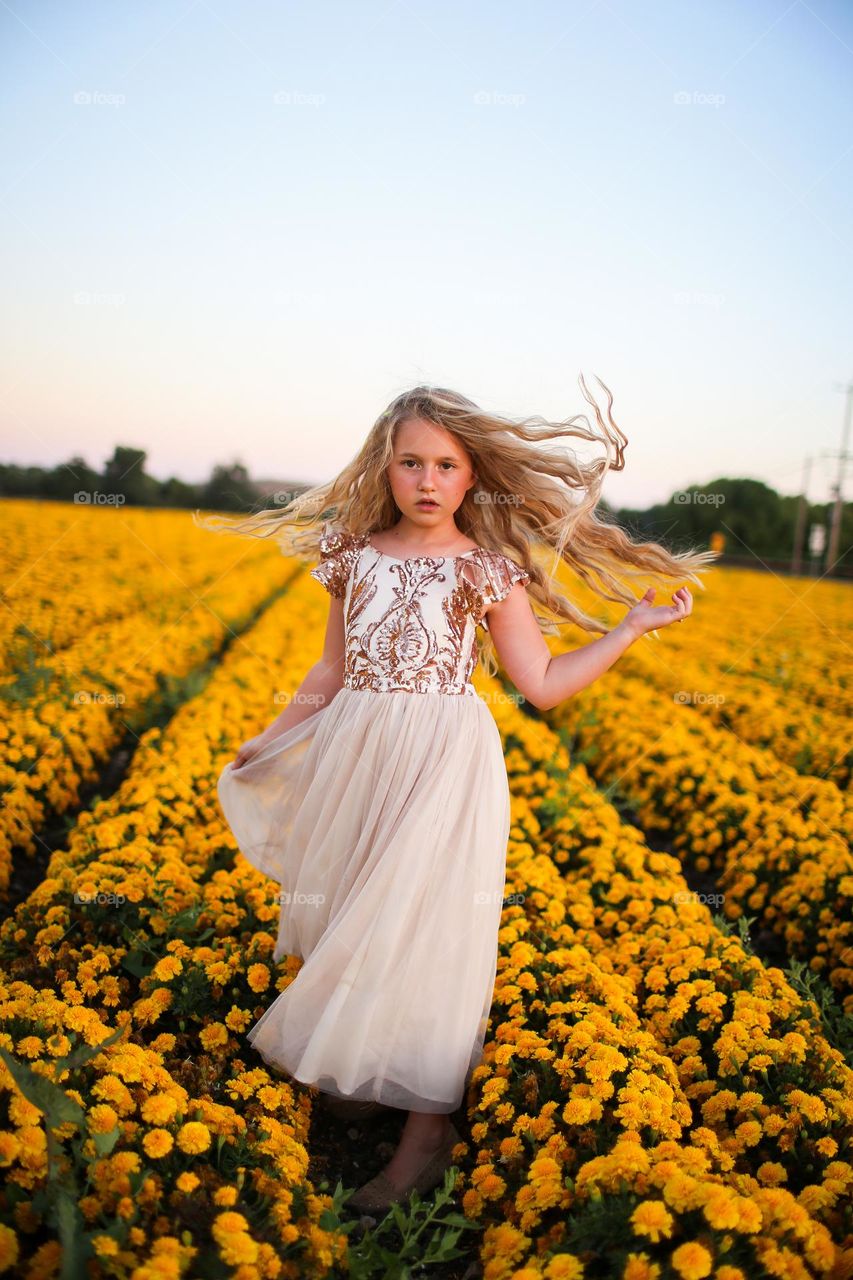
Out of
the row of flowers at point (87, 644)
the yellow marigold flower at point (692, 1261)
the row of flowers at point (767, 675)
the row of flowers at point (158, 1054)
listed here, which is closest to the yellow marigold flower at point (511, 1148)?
the row of flowers at point (158, 1054)

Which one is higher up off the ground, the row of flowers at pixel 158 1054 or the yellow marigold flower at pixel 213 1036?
the row of flowers at pixel 158 1054

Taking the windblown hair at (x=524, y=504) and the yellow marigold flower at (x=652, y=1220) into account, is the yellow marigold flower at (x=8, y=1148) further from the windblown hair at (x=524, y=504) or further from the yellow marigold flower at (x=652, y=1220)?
the windblown hair at (x=524, y=504)

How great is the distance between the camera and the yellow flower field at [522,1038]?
1.70 meters

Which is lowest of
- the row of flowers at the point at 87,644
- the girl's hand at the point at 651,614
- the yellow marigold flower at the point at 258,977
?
the yellow marigold flower at the point at 258,977

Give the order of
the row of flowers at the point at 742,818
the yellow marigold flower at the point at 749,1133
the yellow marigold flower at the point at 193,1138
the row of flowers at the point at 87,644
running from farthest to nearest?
the row of flowers at the point at 87,644 → the row of flowers at the point at 742,818 → the yellow marigold flower at the point at 749,1133 → the yellow marigold flower at the point at 193,1138

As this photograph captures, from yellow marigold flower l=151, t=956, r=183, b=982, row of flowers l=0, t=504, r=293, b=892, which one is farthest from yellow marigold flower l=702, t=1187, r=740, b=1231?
row of flowers l=0, t=504, r=293, b=892

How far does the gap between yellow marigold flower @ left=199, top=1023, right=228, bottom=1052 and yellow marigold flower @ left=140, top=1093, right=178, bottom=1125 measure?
0.55 m

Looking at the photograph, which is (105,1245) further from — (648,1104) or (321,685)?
(321,685)

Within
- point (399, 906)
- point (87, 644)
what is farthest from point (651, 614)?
point (87, 644)

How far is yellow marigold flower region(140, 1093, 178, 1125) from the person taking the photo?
1.90m

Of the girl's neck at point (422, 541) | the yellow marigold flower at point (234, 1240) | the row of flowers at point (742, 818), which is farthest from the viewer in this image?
the row of flowers at point (742, 818)

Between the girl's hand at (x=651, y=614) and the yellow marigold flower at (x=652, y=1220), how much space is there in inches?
51.1

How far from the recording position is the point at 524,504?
109 inches

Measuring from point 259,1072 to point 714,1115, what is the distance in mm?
1118
